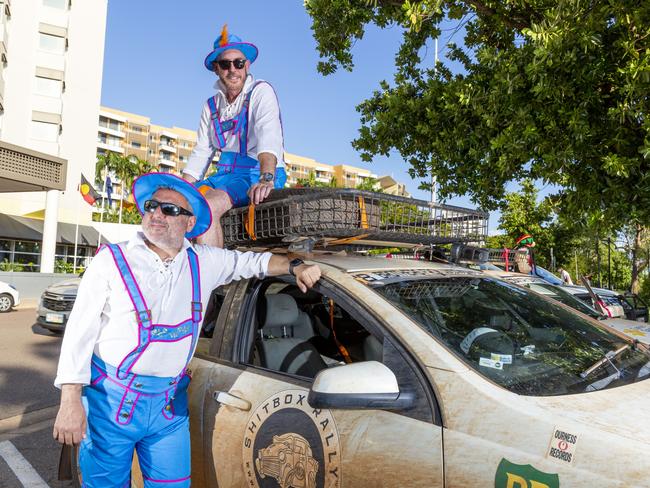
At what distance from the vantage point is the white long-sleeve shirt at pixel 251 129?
3086 millimetres

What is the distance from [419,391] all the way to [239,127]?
2.08 metres

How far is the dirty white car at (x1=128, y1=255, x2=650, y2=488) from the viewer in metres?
1.58

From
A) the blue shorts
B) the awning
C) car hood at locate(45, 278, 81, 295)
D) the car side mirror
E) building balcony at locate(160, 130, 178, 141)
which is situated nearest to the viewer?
the car side mirror

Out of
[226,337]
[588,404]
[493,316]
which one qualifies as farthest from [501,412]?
[226,337]

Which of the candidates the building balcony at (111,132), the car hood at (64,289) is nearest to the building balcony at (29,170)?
the car hood at (64,289)

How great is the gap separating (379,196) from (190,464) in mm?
1493

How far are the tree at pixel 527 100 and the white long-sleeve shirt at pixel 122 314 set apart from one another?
4.94 meters

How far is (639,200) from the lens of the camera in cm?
612

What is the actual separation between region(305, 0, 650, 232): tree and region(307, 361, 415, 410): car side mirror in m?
4.78

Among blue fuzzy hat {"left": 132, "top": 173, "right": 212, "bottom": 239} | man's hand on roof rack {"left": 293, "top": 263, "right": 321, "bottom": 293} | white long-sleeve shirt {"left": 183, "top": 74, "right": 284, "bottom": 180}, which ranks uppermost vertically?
white long-sleeve shirt {"left": 183, "top": 74, "right": 284, "bottom": 180}

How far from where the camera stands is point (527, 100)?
6.98 metres

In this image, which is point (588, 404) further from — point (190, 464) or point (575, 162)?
point (575, 162)

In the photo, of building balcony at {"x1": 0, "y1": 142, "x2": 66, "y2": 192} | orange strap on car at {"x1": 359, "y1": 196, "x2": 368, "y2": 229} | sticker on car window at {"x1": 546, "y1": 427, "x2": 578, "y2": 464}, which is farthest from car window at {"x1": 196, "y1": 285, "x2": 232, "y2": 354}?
building balcony at {"x1": 0, "y1": 142, "x2": 66, "y2": 192}

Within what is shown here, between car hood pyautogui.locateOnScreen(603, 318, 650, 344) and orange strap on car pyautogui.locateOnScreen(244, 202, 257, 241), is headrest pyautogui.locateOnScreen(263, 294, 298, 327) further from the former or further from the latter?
car hood pyautogui.locateOnScreen(603, 318, 650, 344)
